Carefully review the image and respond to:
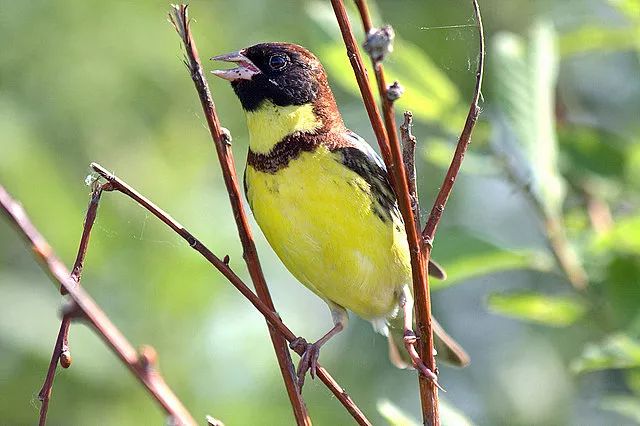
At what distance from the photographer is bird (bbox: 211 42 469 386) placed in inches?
105

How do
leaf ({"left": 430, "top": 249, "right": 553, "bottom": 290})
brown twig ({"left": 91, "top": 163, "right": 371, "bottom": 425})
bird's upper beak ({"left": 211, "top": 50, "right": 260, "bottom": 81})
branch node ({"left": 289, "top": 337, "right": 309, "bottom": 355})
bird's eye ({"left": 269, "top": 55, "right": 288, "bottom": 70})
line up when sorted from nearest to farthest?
brown twig ({"left": 91, "top": 163, "right": 371, "bottom": 425}), branch node ({"left": 289, "top": 337, "right": 309, "bottom": 355}), leaf ({"left": 430, "top": 249, "right": 553, "bottom": 290}), bird's upper beak ({"left": 211, "top": 50, "right": 260, "bottom": 81}), bird's eye ({"left": 269, "top": 55, "right": 288, "bottom": 70})

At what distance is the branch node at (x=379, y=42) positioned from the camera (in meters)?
1.30

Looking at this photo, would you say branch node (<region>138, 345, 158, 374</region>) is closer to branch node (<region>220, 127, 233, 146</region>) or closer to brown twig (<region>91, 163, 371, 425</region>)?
brown twig (<region>91, 163, 371, 425</region>)

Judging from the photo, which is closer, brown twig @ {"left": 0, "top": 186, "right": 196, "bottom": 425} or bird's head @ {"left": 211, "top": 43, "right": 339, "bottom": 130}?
brown twig @ {"left": 0, "top": 186, "right": 196, "bottom": 425}

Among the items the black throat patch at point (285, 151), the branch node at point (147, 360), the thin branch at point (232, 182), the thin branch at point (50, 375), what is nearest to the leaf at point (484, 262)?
the black throat patch at point (285, 151)

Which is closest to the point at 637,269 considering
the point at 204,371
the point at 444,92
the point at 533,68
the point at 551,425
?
the point at 533,68

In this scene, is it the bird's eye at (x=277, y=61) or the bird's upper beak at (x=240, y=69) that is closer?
the bird's upper beak at (x=240, y=69)

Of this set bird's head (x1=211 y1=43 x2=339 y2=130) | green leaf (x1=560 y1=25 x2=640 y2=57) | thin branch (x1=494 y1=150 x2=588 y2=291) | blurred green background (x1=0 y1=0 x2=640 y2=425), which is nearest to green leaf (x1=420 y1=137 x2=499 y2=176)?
blurred green background (x1=0 y1=0 x2=640 y2=425)

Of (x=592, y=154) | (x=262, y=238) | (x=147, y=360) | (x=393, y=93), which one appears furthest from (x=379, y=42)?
(x=262, y=238)

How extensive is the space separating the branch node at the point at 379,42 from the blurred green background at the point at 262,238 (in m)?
0.95

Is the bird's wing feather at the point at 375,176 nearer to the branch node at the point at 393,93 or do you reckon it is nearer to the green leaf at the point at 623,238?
the green leaf at the point at 623,238

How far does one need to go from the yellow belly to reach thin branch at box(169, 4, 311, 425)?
734 mm

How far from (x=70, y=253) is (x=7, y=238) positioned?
100cm

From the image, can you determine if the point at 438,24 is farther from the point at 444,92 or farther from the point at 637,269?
the point at 637,269
